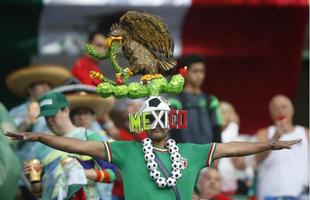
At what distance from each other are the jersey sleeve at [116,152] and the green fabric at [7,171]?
2164mm

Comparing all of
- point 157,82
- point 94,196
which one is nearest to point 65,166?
point 94,196

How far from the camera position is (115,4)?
53.0 ft

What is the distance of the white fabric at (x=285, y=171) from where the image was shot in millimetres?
13430

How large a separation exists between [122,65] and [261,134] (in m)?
3.59

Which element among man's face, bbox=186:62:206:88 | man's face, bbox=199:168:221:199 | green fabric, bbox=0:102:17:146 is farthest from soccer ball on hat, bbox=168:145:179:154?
man's face, bbox=186:62:206:88

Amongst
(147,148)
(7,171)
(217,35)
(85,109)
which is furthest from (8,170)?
(217,35)

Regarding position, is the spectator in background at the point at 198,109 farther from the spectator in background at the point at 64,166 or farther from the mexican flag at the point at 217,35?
the mexican flag at the point at 217,35

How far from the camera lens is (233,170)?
14.0 m

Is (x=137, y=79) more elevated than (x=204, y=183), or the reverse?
(x=137, y=79)

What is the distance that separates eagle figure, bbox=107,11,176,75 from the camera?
993 cm

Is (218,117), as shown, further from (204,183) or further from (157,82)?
(157,82)

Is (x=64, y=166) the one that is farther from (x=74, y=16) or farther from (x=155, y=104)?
(x=74, y=16)

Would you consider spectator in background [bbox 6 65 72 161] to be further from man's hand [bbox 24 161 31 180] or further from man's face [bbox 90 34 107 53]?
man's hand [bbox 24 161 31 180]

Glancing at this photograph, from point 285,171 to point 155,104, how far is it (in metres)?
4.08
